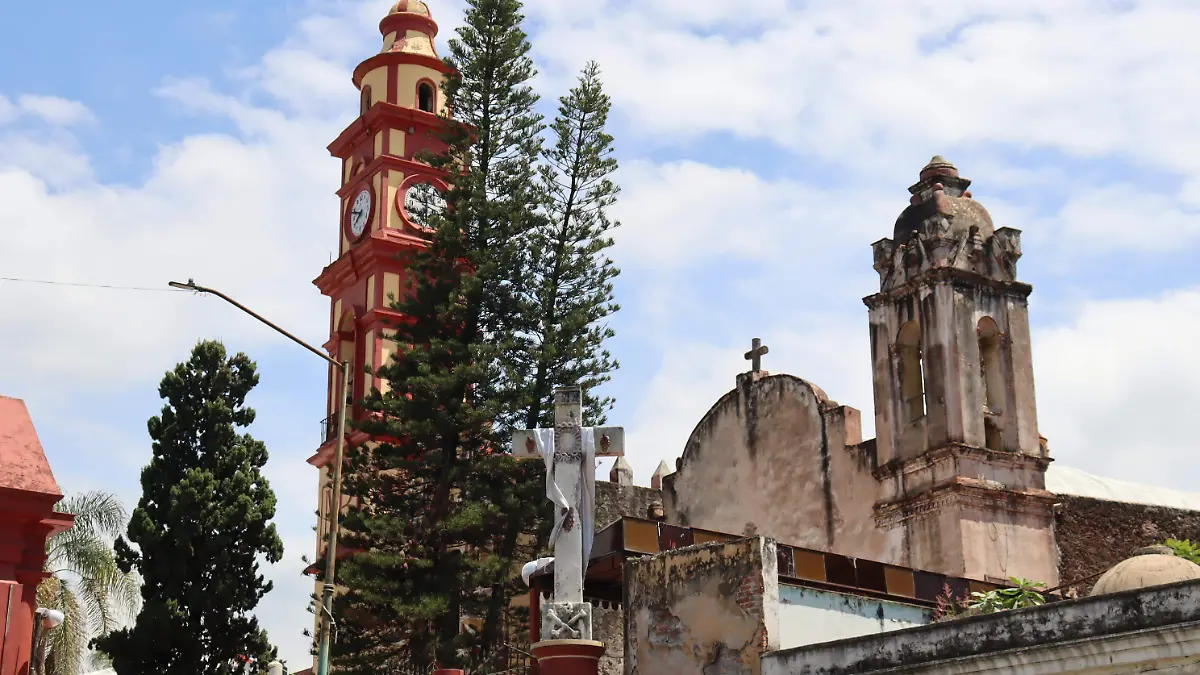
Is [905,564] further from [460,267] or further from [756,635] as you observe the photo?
[460,267]

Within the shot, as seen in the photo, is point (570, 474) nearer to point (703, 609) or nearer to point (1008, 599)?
point (703, 609)

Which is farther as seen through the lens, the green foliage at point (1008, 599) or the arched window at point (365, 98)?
the arched window at point (365, 98)

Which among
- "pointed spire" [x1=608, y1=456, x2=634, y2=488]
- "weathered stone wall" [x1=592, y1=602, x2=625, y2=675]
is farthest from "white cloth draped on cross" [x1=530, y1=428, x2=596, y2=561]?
"pointed spire" [x1=608, y1=456, x2=634, y2=488]

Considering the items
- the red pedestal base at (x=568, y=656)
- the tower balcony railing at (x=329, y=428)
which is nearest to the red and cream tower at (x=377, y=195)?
the tower balcony railing at (x=329, y=428)

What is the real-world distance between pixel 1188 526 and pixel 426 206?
14447 millimetres

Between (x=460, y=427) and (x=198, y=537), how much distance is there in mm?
4703

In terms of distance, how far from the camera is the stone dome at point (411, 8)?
127 feet

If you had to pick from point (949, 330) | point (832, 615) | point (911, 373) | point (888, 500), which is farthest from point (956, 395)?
point (832, 615)

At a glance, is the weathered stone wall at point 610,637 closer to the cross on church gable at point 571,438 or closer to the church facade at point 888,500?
the church facade at point 888,500

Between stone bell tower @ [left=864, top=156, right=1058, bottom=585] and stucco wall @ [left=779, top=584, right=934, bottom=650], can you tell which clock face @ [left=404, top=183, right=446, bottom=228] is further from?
stucco wall @ [left=779, top=584, right=934, bottom=650]

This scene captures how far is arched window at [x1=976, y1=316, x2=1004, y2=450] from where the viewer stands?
2078 centimetres

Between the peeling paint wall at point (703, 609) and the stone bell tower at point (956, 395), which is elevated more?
the stone bell tower at point (956, 395)

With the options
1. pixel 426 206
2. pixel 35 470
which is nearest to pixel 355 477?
pixel 426 206

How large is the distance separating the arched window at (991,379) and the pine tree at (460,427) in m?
7.36
